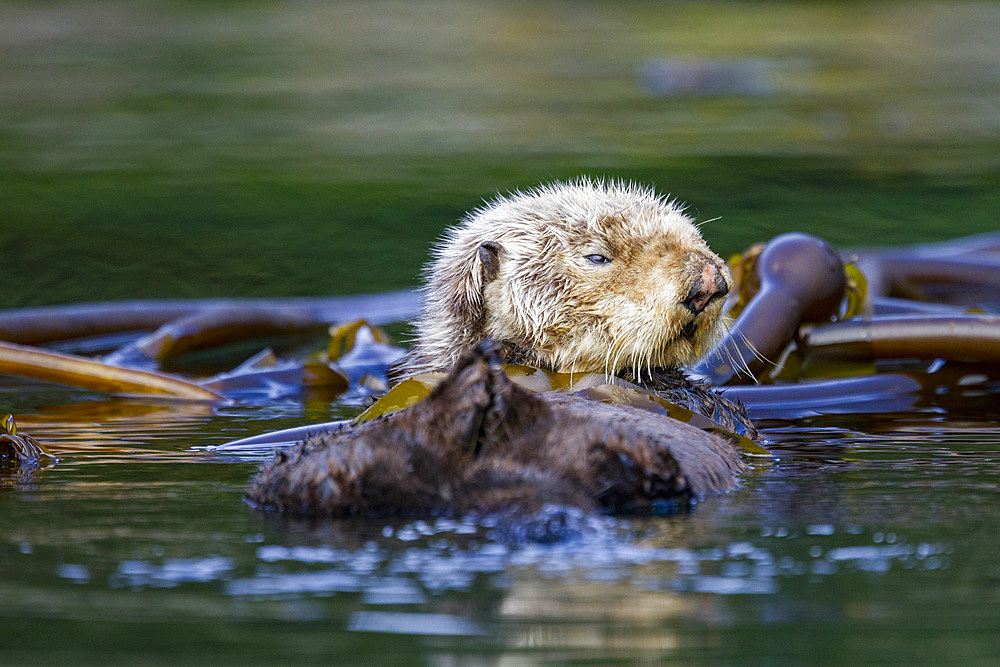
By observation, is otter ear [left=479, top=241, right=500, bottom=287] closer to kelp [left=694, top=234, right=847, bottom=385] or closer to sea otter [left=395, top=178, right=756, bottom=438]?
sea otter [left=395, top=178, right=756, bottom=438]

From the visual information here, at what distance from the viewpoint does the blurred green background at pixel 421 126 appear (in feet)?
25.5

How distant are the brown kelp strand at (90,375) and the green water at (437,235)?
86 millimetres

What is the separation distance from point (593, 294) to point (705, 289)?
0.32m

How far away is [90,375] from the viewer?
4648 mm

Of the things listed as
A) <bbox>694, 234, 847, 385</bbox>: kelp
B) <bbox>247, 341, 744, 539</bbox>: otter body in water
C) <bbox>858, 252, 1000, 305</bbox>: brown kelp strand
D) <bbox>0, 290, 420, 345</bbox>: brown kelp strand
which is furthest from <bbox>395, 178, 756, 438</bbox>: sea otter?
<bbox>858, 252, 1000, 305</bbox>: brown kelp strand

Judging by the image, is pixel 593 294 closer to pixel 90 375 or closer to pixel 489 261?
pixel 489 261

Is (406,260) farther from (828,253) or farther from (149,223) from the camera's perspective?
(828,253)

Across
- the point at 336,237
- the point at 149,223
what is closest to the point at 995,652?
the point at 336,237

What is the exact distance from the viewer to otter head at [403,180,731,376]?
343 centimetres

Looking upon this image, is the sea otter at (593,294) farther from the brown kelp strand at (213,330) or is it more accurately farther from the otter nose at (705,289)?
the brown kelp strand at (213,330)

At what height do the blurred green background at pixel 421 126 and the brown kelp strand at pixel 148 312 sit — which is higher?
the blurred green background at pixel 421 126

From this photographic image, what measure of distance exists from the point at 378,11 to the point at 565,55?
390 centimetres

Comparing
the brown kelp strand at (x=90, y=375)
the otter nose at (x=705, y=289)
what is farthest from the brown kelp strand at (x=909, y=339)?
the brown kelp strand at (x=90, y=375)

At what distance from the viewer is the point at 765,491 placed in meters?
2.87
